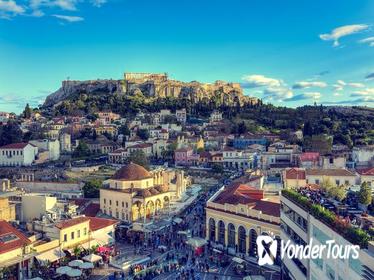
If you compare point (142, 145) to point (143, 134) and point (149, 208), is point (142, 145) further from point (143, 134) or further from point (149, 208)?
point (149, 208)

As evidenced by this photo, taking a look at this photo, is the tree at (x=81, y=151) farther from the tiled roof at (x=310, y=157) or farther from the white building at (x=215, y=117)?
the tiled roof at (x=310, y=157)

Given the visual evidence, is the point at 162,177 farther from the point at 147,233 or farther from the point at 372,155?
the point at 372,155

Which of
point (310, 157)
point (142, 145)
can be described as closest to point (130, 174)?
point (310, 157)

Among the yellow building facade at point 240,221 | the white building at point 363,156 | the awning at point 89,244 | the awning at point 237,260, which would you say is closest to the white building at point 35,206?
the awning at point 89,244

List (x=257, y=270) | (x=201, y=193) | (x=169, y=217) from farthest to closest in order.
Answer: (x=201, y=193) → (x=169, y=217) → (x=257, y=270)

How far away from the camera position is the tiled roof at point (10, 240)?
2554 cm

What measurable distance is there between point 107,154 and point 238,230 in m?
51.6

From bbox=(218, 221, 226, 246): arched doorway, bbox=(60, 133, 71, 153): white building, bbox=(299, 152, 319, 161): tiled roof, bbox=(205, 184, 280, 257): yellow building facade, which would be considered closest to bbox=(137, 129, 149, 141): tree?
bbox=(60, 133, 71, 153): white building

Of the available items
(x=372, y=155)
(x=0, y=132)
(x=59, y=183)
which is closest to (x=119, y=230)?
(x=59, y=183)

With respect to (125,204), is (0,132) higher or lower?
higher

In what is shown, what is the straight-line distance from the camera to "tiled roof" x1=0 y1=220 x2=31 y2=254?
83.8 feet

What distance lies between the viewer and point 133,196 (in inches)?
1585

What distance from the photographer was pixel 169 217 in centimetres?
4000

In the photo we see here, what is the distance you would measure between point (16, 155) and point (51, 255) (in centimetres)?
4858
